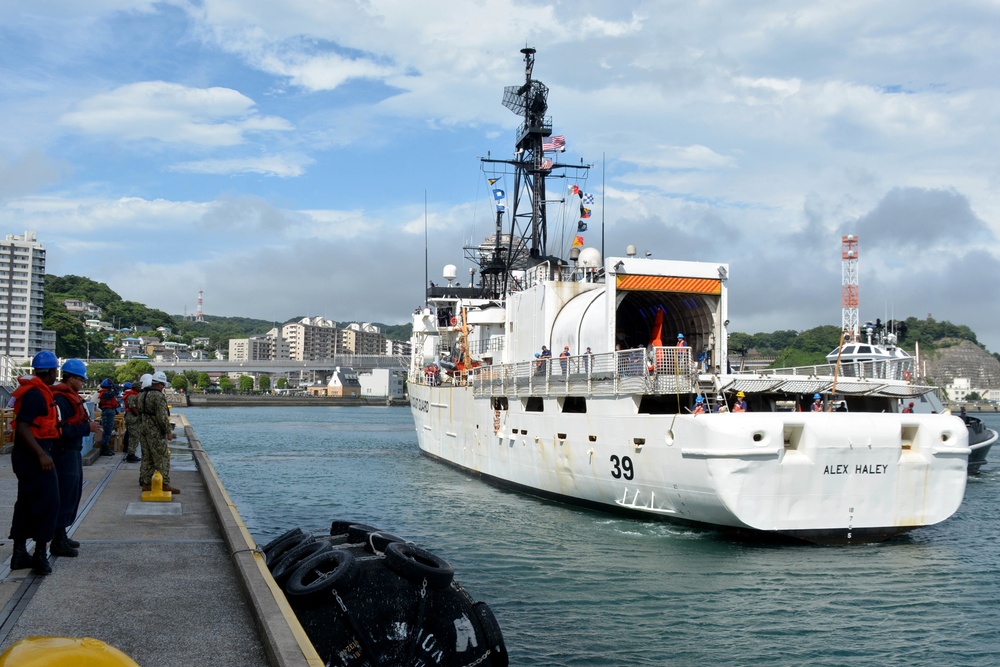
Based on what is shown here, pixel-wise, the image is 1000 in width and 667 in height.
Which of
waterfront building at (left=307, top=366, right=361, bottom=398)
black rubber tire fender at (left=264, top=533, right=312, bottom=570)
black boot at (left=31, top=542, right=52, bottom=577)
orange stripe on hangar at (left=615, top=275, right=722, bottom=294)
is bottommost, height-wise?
waterfront building at (left=307, top=366, right=361, bottom=398)

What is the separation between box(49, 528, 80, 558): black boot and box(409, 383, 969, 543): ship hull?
11124 millimetres

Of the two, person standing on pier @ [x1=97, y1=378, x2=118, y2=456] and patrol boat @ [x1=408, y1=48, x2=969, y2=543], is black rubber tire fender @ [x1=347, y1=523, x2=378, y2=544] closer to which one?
patrol boat @ [x1=408, y1=48, x2=969, y2=543]

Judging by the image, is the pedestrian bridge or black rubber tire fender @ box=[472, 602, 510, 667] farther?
the pedestrian bridge

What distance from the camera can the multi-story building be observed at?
4985 inches

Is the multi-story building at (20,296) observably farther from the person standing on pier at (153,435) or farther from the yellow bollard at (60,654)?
the yellow bollard at (60,654)

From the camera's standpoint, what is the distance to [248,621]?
613 centimetres

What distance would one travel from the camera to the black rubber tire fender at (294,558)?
819 centimetres

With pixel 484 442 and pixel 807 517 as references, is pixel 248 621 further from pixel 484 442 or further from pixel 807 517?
pixel 484 442

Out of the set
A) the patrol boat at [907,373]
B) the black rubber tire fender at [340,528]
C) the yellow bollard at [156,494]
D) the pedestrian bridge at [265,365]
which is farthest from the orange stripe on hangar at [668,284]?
the pedestrian bridge at [265,365]

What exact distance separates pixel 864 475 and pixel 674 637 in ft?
22.7

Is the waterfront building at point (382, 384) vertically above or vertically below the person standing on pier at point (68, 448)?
below

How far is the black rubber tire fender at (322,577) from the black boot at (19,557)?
217 cm

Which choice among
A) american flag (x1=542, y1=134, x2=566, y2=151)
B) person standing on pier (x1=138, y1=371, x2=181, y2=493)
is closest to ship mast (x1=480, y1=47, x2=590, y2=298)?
american flag (x1=542, y1=134, x2=566, y2=151)

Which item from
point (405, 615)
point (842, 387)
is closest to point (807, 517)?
point (842, 387)
